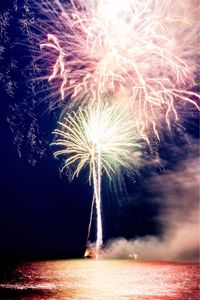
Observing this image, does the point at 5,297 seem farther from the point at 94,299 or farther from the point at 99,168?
the point at 99,168

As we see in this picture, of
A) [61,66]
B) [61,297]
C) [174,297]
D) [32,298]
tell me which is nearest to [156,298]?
[174,297]

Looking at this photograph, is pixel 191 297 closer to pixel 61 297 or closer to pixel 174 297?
pixel 174 297

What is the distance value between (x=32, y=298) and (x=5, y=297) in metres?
2.83

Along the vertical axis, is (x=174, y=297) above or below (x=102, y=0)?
below

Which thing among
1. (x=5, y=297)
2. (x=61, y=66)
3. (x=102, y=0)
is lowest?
(x=5, y=297)

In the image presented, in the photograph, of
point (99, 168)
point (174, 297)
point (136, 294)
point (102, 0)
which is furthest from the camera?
point (136, 294)

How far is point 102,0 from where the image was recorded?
24094 mm

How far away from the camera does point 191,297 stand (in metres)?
39.2

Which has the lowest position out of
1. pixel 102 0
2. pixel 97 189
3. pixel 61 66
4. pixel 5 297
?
pixel 5 297

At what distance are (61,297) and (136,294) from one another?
763cm

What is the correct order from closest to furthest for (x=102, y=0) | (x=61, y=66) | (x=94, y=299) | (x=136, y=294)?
(x=102, y=0) → (x=61, y=66) → (x=94, y=299) → (x=136, y=294)

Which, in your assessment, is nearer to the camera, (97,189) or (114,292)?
(97,189)

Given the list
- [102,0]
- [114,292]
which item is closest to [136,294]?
[114,292]

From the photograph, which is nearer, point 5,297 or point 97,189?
point 97,189
